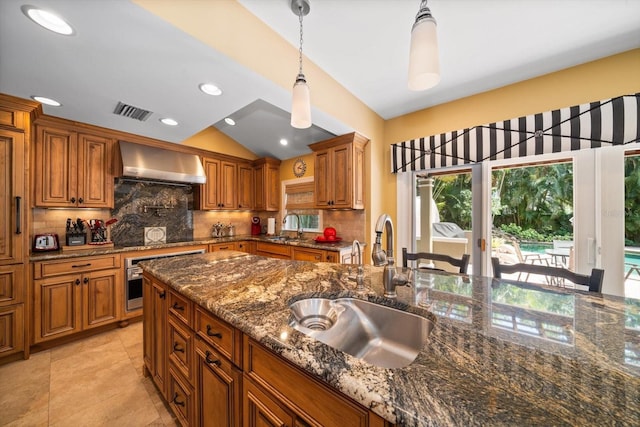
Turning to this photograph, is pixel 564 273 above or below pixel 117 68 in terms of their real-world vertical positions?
below

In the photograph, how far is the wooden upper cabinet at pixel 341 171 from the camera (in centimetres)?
315

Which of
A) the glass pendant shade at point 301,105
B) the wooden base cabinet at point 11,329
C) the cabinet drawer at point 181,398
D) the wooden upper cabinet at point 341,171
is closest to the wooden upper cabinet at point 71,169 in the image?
the wooden base cabinet at point 11,329

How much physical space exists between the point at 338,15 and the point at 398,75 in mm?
982

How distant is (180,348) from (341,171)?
101 inches

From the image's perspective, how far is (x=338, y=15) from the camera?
1745mm

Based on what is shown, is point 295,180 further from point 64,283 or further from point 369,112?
point 64,283

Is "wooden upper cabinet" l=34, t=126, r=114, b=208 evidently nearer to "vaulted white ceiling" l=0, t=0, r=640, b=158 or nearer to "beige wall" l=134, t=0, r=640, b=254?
"vaulted white ceiling" l=0, t=0, r=640, b=158

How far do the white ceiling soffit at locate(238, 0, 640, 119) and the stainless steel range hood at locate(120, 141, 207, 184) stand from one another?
240 cm

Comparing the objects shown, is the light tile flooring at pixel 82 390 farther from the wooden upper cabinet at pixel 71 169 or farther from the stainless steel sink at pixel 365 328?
the wooden upper cabinet at pixel 71 169

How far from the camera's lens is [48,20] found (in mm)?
1356

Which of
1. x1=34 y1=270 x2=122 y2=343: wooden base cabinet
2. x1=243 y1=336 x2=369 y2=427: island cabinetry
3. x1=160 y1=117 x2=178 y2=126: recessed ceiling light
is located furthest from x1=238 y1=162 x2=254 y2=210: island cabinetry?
x1=243 y1=336 x2=369 y2=427: island cabinetry

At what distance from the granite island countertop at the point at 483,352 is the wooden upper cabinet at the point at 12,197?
2.04 meters

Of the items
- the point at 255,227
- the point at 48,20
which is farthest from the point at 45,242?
the point at 255,227

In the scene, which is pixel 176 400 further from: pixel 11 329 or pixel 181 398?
pixel 11 329
